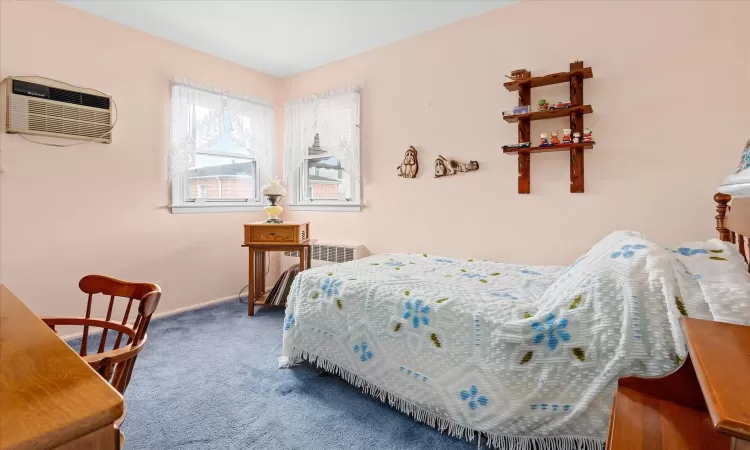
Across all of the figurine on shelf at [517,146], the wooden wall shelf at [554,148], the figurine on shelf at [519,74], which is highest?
the figurine on shelf at [519,74]

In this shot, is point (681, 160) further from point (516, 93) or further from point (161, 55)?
point (161, 55)

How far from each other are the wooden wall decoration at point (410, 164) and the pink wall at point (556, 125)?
0.06 metres

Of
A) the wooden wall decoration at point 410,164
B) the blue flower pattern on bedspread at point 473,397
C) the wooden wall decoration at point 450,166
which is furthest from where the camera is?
the wooden wall decoration at point 410,164

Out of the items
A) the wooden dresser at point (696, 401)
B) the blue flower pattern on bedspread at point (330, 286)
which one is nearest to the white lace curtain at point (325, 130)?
the blue flower pattern on bedspread at point (330, 286)

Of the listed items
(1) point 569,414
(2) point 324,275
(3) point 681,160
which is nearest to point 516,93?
(3) point 681,160

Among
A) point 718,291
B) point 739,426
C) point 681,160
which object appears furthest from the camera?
point 681,160

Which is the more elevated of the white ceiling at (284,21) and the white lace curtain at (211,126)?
the white ceiling at (284,21)

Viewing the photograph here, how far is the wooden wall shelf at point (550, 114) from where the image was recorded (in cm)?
227

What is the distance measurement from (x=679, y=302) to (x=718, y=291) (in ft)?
0.34

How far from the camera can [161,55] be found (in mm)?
3104

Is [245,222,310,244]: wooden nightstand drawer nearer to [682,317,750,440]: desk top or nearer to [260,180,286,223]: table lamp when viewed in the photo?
[260,180,286,223]: table lamp

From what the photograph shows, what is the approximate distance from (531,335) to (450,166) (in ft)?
5.93

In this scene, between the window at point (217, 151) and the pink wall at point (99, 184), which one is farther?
the window at point (217, 151)

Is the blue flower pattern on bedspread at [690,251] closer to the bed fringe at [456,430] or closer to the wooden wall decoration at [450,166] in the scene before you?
the bed fringe at [456,430]
